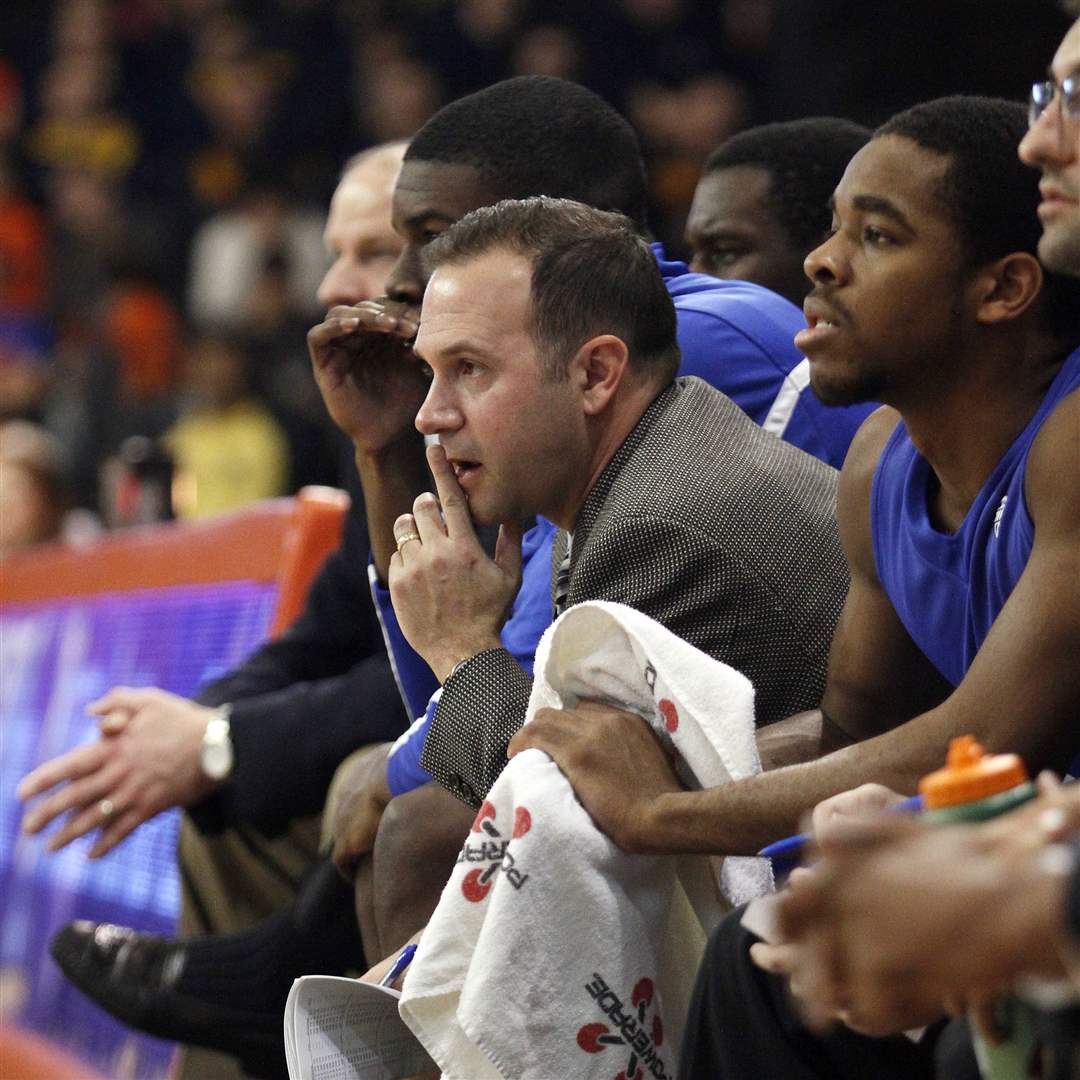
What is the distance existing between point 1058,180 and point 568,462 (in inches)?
25.9

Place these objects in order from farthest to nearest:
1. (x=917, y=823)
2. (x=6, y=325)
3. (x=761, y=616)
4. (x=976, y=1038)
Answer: (x=6, y=325)
(x=761, y=616)
(x=976, y=1038)
(x=917, y=823)

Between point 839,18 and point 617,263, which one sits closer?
point 617,263

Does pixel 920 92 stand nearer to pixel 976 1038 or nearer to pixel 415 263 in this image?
pixel 415 263

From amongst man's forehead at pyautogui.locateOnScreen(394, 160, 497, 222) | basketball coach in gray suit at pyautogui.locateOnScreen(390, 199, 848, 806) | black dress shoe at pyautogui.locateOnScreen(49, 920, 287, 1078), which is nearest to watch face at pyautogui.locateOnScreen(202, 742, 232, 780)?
black dress shoe at pyautogui.locateOnScreen(49, 920, 287, 1078)

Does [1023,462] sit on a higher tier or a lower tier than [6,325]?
higher

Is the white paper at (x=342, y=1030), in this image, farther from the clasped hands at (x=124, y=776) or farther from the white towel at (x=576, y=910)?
the clasped hands at (x=124, y=776)

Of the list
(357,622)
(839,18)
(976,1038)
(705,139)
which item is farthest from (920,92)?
(976,1038)

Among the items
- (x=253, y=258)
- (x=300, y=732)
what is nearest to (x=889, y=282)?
(x=300, y=732)

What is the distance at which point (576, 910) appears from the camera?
1920mm

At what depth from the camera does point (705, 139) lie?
22.3ft

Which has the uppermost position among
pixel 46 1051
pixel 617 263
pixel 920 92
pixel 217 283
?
pixel 617 263

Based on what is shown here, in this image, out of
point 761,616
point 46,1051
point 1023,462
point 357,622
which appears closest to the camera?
point 1023,462

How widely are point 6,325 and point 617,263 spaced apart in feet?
22.9

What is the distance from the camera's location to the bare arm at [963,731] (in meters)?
1.86
